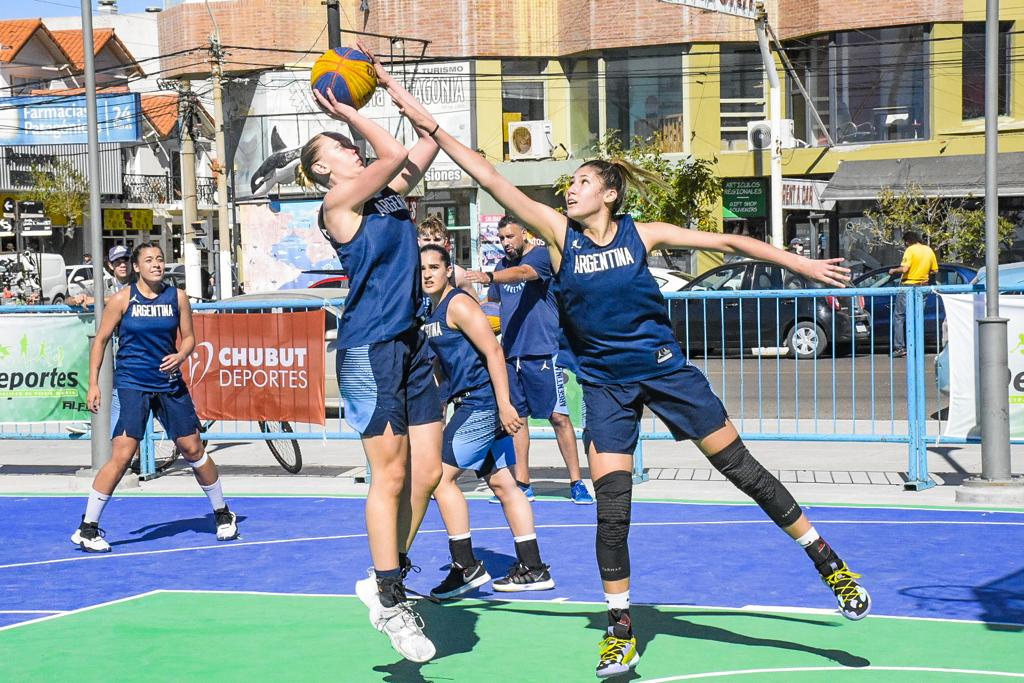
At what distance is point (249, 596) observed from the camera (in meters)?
7.54

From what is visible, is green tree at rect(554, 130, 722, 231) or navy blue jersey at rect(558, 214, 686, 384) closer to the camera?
navy blue jersey at rect(558, 214, 686, 384)

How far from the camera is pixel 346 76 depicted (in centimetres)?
573

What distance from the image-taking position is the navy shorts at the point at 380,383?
18.7 ft

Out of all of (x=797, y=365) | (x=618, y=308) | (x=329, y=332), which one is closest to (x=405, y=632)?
(x=618, y=308)

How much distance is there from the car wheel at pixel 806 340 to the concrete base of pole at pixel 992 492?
2310 mm

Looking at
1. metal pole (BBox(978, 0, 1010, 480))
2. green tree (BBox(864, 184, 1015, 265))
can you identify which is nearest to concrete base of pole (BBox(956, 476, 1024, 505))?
metal pole (BBox(978, 0, 1010, 480))

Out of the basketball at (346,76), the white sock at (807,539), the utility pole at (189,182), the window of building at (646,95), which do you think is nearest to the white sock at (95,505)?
the basketball at (346,76)

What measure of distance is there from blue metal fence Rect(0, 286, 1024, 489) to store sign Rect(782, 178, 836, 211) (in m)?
19.8

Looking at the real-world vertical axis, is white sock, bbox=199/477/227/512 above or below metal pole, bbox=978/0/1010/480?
below

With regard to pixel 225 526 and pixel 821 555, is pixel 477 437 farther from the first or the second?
pixel 225 526

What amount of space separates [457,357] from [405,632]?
7.74 ft

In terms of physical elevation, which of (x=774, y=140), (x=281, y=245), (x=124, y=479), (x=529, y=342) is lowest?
(x=124, y=479)

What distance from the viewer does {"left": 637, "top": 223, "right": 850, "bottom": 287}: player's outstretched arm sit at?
18.8 ft

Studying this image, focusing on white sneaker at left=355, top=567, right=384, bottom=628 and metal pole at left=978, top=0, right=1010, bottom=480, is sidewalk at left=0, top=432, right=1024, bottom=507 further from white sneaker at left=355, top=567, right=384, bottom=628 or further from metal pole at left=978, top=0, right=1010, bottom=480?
white sneaker at left=355, top=567, right=384, bottom=628
